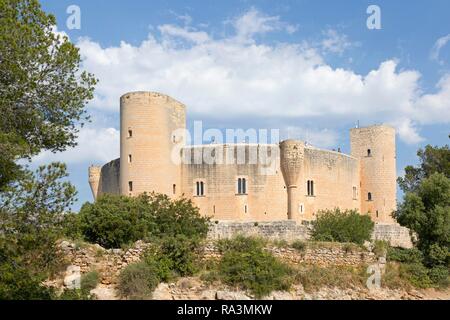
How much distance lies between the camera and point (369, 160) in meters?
47.2

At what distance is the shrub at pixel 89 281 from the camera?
51.9ft

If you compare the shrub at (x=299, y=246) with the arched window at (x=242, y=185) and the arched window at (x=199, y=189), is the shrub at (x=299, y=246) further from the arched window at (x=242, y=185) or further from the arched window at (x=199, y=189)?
the arched window at (x=199, y=189)

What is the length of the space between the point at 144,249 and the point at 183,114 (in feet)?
81.5

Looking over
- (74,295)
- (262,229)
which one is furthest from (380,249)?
(262,229)

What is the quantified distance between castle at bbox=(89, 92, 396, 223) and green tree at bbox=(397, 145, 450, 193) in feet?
17.0

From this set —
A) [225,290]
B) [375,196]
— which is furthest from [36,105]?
[375,196]

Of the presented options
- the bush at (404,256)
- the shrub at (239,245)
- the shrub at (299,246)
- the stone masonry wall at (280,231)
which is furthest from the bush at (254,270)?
the stone masonry wall at (280,231)

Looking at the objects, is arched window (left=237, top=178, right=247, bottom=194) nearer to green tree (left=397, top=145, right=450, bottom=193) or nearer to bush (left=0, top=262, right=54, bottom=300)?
green tree (left=397, top=145, right=450, bottom=193)

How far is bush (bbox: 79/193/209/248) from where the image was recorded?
67.4 feet

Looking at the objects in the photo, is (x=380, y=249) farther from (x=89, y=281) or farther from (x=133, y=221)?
(x=89, y=281)

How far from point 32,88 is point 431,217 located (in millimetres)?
14254

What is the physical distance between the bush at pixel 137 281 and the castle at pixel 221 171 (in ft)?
73.2

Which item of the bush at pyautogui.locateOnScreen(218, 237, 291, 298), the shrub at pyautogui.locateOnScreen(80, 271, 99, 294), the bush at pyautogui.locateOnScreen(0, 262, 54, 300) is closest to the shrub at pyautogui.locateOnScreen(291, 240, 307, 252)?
the bush at pyautogui.locateOnScreen(218, 237, 291, 298)

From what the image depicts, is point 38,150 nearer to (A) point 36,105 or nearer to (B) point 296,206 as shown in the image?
(A) point 36,105
